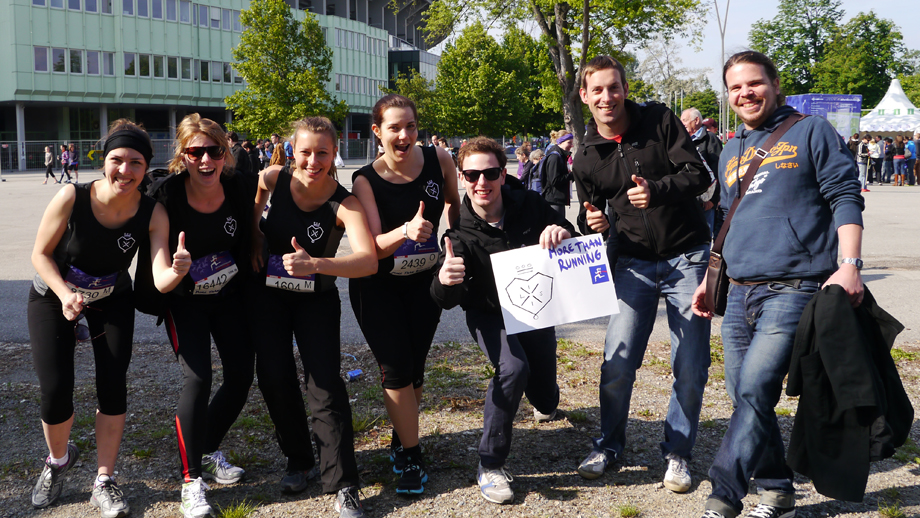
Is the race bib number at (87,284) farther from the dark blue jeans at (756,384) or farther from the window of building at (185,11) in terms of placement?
the window of building at (185,11)

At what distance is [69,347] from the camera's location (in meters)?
3.75

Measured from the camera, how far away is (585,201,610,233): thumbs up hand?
12.8ft

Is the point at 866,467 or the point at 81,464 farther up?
the point at 866,467

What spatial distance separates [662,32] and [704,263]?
22.8 m

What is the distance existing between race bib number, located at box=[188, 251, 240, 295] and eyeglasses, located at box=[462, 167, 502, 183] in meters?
1.29

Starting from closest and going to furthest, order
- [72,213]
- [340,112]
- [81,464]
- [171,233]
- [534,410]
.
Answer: [72,213]
[171,233]
[81,464]
[534,410]
[340,112]

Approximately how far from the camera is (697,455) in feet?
14.4

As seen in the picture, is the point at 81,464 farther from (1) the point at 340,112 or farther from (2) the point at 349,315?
(1) the point at 340,112

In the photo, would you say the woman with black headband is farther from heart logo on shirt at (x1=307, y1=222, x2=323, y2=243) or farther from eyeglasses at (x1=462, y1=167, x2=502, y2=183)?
eyeglasses at (x1=462, y1=167, x2=502, y2=183)

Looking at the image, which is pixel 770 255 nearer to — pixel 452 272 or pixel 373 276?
pixel 452 272

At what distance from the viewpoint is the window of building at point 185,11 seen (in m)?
53.1

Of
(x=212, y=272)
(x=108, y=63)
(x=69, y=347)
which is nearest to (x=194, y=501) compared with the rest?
(x=69, y=347)

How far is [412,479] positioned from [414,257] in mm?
1145

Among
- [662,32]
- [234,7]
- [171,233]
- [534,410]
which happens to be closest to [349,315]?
[534,410]
